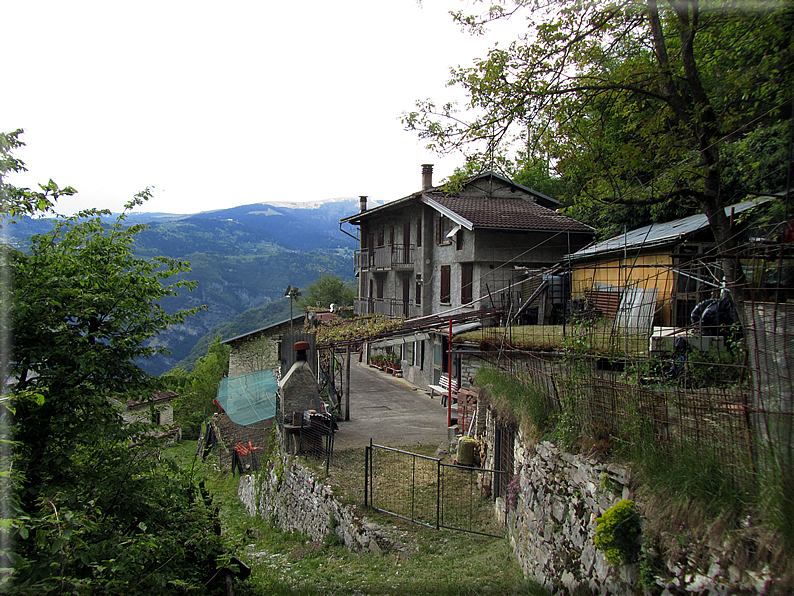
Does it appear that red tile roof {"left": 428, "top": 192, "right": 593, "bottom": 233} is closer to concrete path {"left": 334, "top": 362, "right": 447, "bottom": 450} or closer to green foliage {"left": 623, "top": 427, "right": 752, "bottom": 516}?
concrete path {"left": 334, "top": 362, "right": 447, "bottom": 450}

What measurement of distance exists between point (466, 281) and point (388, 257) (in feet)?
22.0

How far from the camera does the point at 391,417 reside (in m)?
16.9

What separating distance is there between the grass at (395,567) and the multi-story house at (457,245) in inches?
386

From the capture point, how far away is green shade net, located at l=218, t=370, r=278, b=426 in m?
19.5

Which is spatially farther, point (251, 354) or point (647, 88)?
point (251, 354)

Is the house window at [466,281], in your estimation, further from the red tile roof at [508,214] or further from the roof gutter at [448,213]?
the red tile roof at [508,214]

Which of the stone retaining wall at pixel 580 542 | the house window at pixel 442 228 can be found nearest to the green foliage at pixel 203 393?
the house window at pixel 442 228

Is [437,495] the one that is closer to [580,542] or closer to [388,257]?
[580,542]

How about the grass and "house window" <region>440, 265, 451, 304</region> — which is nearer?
the grass

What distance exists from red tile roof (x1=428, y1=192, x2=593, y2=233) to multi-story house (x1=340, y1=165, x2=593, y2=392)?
0.04m

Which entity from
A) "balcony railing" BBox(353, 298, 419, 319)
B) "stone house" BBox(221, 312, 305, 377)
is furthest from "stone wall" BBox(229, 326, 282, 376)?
"balcony railing" BBox(353, 298, 419, 319)

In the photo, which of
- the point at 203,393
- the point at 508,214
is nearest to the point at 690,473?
the point at 508,214

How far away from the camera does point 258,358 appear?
29734 millimetres

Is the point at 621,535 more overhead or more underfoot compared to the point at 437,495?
more overhead
